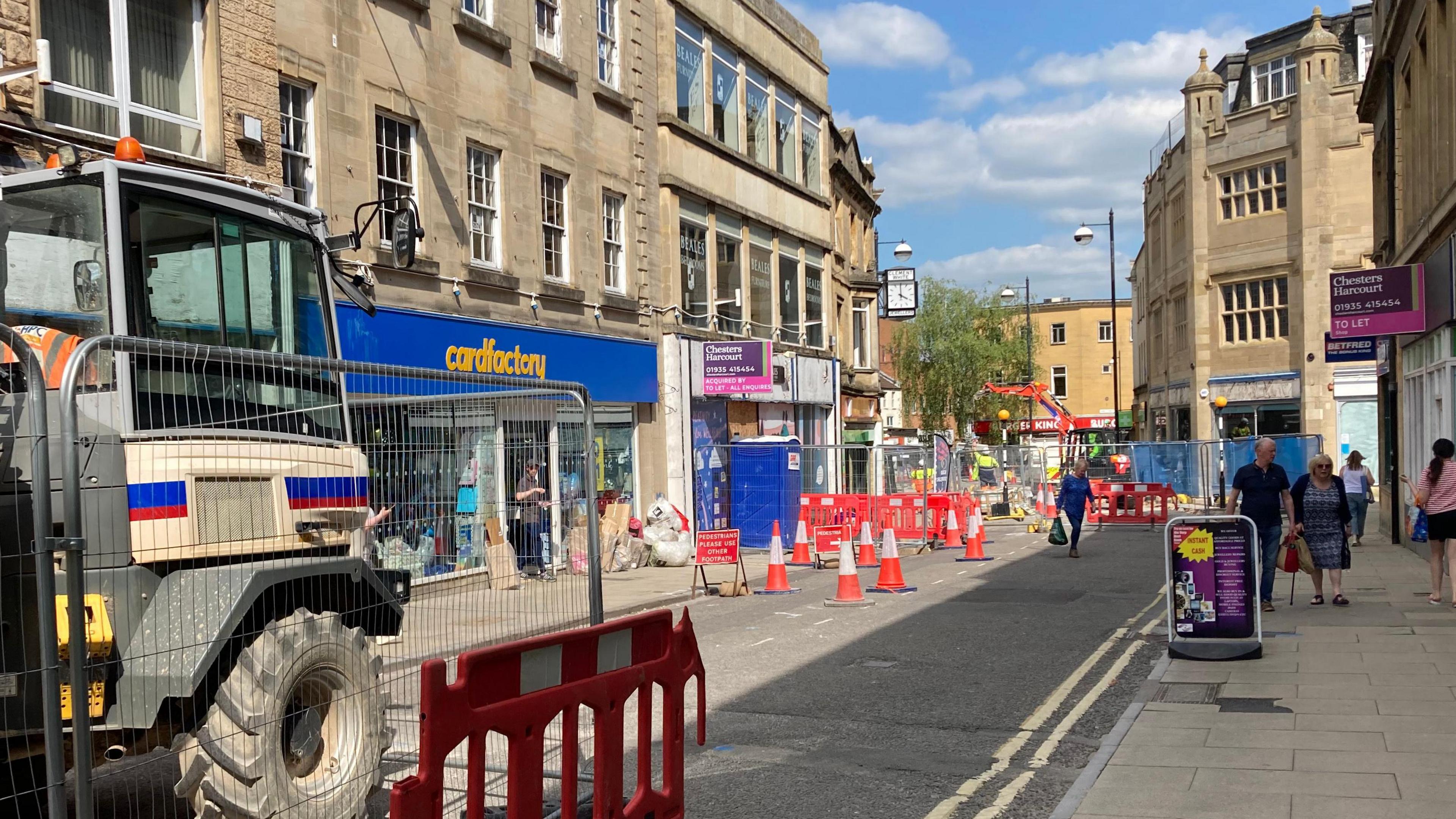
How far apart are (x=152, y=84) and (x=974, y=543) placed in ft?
46.6

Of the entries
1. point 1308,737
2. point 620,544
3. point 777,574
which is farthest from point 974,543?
point 1308,737

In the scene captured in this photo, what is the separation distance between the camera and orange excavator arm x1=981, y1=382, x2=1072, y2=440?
40094 mm

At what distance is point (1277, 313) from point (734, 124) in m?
24.6

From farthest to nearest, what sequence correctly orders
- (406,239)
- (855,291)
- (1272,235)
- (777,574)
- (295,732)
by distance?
(1272,235), (855,291), (777,574), (406,239), (295,732)

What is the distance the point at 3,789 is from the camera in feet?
14.4

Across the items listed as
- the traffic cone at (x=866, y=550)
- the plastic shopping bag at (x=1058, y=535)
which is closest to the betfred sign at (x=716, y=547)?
the traffic cone at (x=866, y=550)

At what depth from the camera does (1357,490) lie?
72.3 feet

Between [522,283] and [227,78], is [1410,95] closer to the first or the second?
[522,283]

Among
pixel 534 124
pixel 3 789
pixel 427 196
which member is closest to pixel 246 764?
pixel 3 789

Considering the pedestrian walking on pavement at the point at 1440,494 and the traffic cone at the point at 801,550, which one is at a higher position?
the pedestrian walking on pavement at the point at 1440,494

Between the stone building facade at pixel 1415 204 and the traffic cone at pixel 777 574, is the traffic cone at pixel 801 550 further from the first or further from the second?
the stone building facade at pixel 1415 204

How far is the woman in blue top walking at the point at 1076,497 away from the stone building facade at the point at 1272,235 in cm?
2014

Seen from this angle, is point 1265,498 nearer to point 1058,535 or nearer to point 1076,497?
point 1076,497

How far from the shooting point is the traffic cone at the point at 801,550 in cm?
2036
